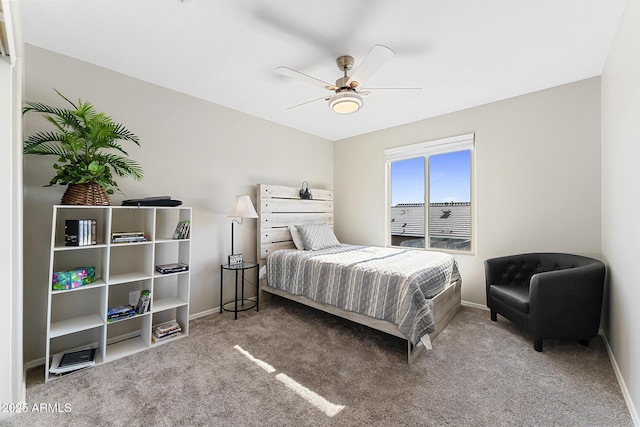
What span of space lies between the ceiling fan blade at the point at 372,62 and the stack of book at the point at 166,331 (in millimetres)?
2782

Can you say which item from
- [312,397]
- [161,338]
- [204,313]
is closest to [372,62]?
[312,397]

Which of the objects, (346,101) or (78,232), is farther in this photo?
(346,101)

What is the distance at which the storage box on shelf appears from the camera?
2.18 m

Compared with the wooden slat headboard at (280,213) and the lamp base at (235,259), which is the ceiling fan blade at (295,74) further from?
the lamp base at (235,259)

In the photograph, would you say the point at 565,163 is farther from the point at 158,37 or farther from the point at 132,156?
the point at 132,156

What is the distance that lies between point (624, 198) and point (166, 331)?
386 cm

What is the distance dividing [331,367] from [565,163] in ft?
10.4

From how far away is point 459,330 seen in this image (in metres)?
2.77

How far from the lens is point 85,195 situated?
2.08m

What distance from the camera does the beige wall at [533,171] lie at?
2.76 metres

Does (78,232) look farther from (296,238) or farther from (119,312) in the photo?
(296,238)

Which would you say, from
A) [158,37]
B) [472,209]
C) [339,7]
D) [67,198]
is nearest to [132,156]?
[67,198]

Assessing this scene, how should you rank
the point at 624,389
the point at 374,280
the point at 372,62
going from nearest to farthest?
1. the point at 624,389
2. the point at 372,62
3. the point at 374,280

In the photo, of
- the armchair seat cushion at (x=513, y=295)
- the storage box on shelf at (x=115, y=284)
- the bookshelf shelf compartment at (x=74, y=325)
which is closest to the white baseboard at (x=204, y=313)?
the storage box on shelf at (x=115, y=284)
